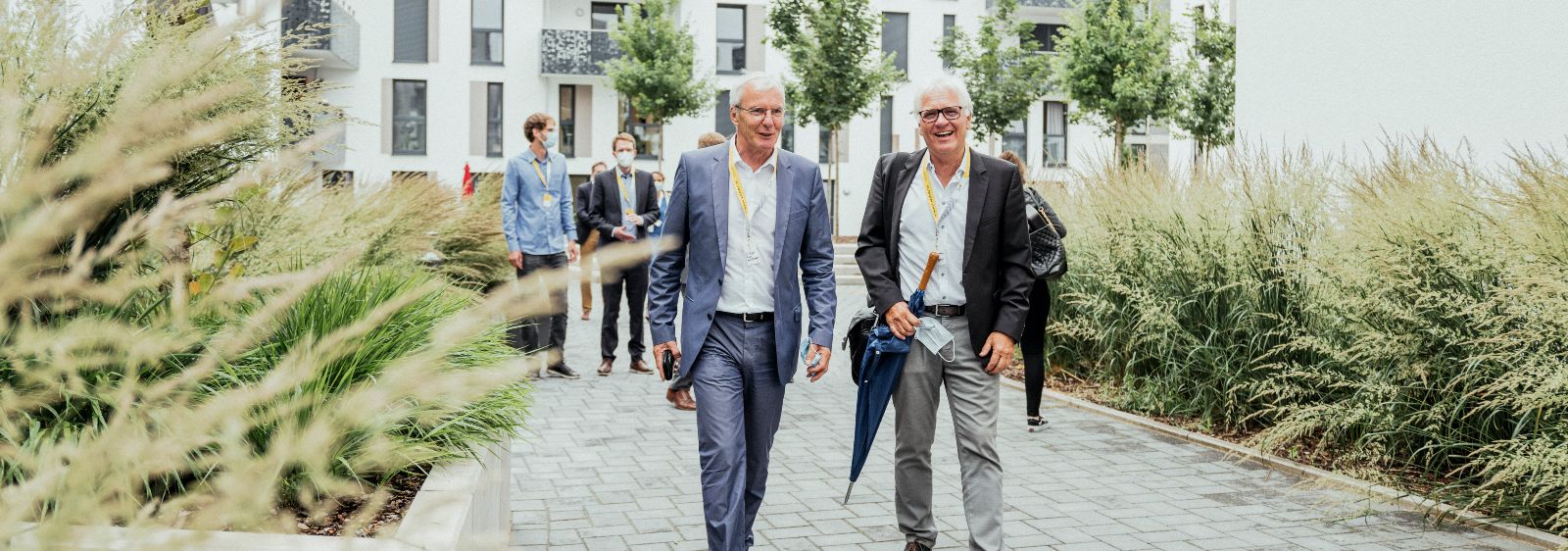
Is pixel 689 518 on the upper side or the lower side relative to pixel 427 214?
lower

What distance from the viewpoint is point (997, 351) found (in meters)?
4.85

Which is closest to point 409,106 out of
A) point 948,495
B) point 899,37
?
point 899,37

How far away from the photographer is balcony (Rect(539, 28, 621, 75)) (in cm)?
4028

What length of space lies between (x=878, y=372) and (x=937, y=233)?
0.59 metres

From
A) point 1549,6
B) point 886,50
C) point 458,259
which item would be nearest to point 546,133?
point 458,259

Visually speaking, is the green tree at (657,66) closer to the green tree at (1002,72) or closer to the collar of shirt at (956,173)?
the green tree at (1002,72)

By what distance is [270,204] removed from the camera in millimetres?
7871

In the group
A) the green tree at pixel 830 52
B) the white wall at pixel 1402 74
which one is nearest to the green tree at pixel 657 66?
the green tree at pixel 830 52

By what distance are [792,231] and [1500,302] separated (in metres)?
3.29

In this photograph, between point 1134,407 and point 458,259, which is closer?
point 1134,407

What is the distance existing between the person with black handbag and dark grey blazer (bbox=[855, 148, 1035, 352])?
194 centimetres

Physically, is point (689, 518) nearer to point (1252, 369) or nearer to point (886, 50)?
point (1252, 369)

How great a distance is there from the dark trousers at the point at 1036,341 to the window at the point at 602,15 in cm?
3567

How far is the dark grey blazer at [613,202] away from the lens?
36.7 ft
